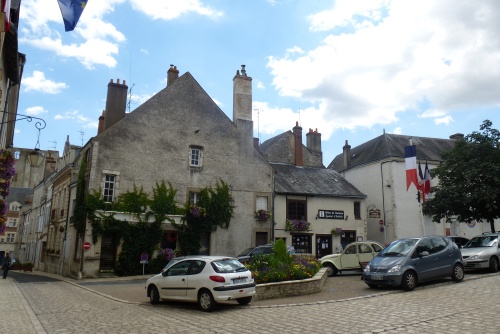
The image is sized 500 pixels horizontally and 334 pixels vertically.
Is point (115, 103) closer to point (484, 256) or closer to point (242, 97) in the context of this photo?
point (242, 97)

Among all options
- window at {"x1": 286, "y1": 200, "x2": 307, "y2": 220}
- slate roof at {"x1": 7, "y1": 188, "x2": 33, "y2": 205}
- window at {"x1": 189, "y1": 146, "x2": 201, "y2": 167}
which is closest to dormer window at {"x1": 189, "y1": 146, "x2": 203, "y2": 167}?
window at {"x1": 189, "y1": 146, "x2": 201, "y2": 167}

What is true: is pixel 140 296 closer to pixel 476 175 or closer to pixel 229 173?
pixel 229 173

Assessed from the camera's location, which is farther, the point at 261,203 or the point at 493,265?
the point at 261,203

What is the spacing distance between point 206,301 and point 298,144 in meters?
23.0

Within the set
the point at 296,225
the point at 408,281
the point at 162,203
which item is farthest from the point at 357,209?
the point at 408,281

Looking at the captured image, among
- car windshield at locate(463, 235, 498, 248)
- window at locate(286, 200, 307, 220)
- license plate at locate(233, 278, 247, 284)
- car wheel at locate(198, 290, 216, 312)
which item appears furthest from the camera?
window at locate(286, 200, 307, 220)

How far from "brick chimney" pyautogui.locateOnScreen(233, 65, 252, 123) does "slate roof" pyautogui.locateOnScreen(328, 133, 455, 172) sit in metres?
12.2

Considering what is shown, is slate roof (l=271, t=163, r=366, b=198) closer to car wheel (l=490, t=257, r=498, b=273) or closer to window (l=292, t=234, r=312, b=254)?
window (l=292, t=234, r=312, b=254)

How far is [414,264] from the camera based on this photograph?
12773 millimetres

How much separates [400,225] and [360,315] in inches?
925

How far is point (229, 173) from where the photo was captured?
26.1 m

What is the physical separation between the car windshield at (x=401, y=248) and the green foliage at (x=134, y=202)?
1399 cm

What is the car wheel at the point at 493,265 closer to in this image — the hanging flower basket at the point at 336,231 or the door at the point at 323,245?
the hanging flower basket at the point at 336,231

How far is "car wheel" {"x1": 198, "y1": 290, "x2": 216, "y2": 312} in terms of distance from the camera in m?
10.4
